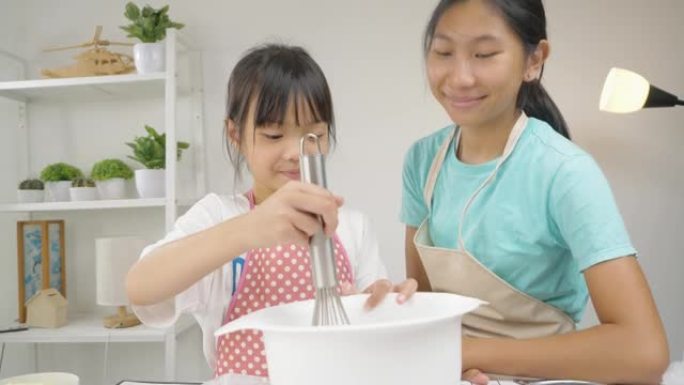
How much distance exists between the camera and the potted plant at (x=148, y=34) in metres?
1.38

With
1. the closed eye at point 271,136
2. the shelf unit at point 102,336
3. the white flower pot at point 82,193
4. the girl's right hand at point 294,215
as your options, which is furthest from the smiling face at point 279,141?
the white flower pot at point 82,193

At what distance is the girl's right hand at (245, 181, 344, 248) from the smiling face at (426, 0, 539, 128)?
337 millimetres

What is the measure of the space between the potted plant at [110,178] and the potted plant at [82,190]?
17mm

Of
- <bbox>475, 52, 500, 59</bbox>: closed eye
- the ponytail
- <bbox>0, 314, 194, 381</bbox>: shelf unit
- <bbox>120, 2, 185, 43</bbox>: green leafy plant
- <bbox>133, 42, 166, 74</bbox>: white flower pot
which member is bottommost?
<bbox>0, 314, 194, 381</bbox>: shelf unit

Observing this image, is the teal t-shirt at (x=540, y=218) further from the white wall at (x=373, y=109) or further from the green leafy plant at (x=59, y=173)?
the green leafy plant at (x=59, y=173)

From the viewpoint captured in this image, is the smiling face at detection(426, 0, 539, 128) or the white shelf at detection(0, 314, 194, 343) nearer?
the smiling face at detection(426, 0, 539, 128)

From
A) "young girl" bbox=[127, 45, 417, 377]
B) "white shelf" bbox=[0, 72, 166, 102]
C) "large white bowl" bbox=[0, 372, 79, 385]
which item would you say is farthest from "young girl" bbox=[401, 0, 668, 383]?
"white shelf" bbox=[0, 72, 166, 102]

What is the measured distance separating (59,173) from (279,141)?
108 centimetres

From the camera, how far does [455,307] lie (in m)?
0.35

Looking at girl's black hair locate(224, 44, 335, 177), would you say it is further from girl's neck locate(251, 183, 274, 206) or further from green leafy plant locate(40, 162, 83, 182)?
green leafy plant locate(40, 162, 83, 182)

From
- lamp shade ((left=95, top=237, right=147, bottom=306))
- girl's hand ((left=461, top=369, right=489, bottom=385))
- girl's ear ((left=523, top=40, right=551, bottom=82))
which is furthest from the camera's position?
lamp shade ((left=95, top=237, right=147, bottom=306))

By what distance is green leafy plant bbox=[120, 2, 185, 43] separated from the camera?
4.54ft

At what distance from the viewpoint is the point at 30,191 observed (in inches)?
58.3

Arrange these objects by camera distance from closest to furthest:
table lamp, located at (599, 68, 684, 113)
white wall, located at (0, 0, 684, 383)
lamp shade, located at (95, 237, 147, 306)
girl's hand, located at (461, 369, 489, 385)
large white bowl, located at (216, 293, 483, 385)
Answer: large white bowl, located at (216, 293, 483, 385), girl's hand, located at (461, 369, 489, 385), table lamp, located at (599, 68, 684, 113), lamp shade, located at (95, 237, 147, 306), white wall, located at (0, 0, 684, 383)
